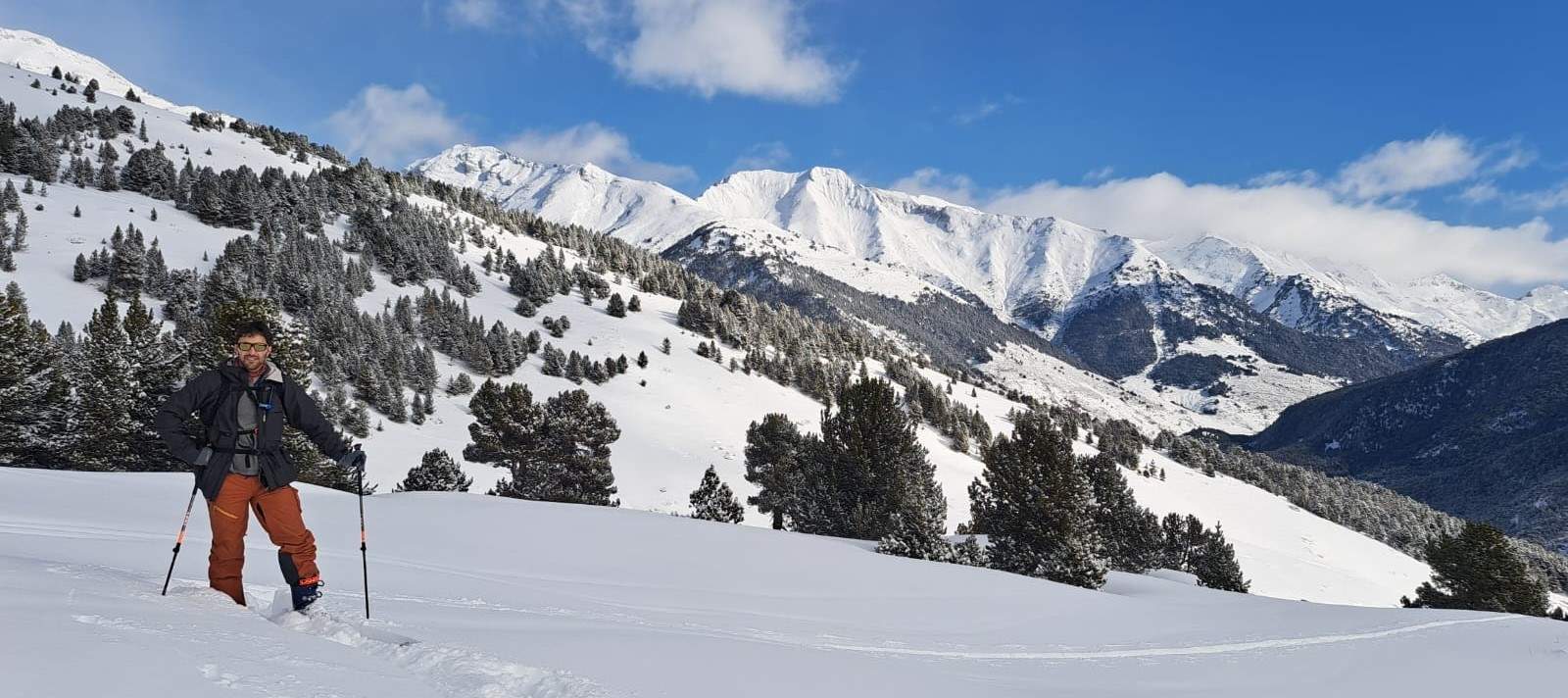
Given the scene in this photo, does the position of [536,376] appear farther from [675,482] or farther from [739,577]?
[739,577]

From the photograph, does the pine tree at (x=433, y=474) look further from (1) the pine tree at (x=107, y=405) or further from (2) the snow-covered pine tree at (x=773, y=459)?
(2) the snow-covered pine tree at (x=773, y=459)

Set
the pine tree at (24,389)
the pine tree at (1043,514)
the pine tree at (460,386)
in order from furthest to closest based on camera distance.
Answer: the pine tree at (460,386) < the pine tree at (24,389) < the pine tree at (1043,514)

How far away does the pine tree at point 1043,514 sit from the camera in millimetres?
24625

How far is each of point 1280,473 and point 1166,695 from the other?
165055mm

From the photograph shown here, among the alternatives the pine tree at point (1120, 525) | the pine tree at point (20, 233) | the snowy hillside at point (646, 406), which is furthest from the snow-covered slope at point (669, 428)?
the pine tree at point (1120, 525)

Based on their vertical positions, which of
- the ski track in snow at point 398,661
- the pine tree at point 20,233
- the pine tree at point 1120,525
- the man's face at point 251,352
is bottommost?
the pine tree at point 1120,525

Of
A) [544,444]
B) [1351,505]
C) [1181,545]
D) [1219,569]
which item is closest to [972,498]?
[1219,569]

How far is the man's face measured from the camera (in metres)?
6.70

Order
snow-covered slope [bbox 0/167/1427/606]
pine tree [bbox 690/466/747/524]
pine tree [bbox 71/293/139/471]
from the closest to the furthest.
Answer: pine tree [bbox 71/293/139/471], pine tree [bbox 690/466/747/524], snow-covered slope [bbox 0/167/1427/606]

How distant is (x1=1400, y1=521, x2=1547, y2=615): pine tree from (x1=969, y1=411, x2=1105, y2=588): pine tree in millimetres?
29926

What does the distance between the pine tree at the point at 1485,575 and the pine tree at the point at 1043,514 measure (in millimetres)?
29926

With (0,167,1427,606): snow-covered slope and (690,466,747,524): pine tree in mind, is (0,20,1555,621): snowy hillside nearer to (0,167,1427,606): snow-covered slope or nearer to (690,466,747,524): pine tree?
(0,167,1427,606): snow-covered slope

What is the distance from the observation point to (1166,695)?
26.7 ft

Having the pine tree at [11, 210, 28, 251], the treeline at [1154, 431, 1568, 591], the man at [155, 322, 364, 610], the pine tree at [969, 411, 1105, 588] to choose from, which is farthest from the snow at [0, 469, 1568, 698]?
the treeline at [1154, 431, 1568, 591]
